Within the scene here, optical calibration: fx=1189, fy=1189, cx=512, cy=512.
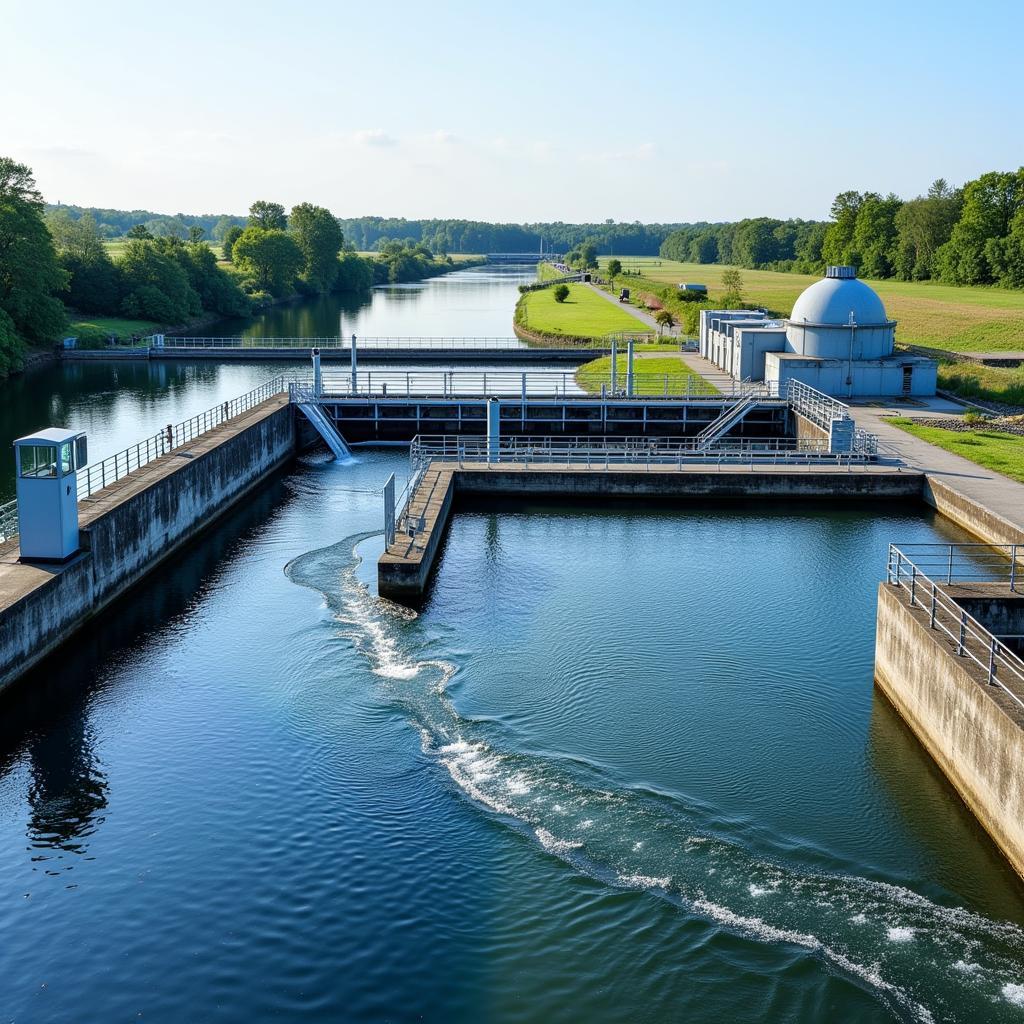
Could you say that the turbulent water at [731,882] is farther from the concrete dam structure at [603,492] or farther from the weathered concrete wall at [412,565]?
the weathered concrete wall at [412,565]

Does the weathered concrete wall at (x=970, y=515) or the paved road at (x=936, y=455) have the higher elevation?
the paved road at (x=936, y=455)

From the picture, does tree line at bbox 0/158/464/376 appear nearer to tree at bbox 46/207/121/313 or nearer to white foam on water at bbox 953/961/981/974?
tree at bbox 46/207/121/313

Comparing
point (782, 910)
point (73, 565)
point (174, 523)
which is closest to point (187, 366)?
point (174, 523)

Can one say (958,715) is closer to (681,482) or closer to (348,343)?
(681,482)

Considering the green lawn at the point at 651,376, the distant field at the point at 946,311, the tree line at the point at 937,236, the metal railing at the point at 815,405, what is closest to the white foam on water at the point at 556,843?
the metal railing at the point at 815,405

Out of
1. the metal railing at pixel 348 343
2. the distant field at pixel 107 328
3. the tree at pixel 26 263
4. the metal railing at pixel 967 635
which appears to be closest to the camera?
the metal railing at pixel 967 635

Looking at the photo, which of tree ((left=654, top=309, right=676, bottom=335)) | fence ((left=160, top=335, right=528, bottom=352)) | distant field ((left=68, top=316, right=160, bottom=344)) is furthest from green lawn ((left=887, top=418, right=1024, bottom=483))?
distant field ((left=68, top=316, right=160, bottom=344))
